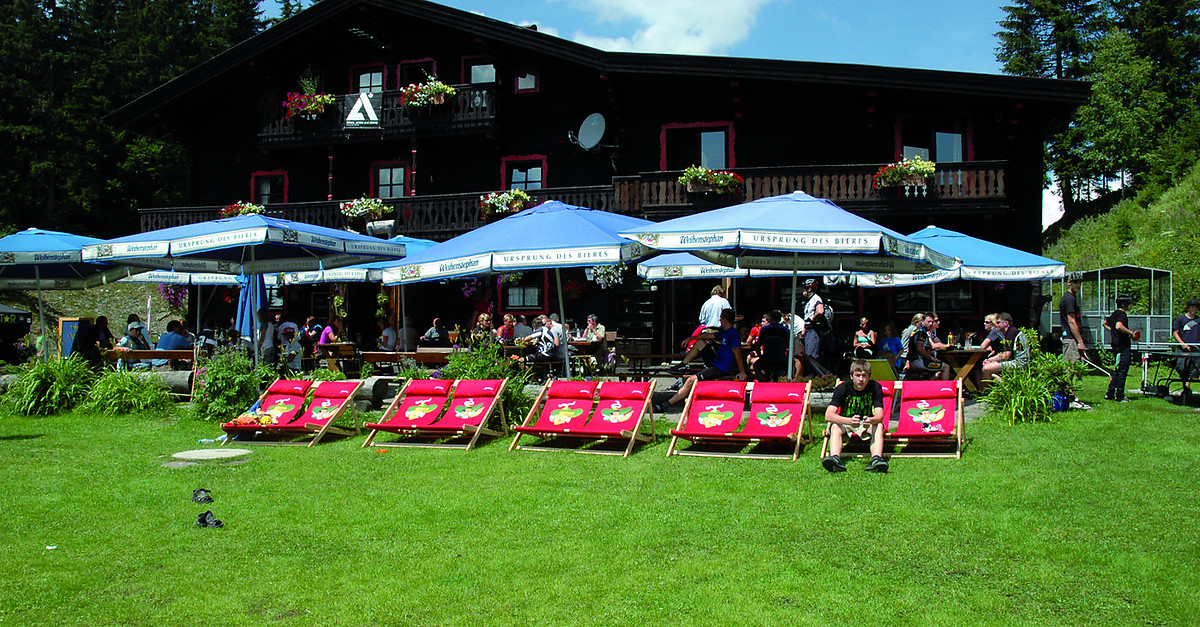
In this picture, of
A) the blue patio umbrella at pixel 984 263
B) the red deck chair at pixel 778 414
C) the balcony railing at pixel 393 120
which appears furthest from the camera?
the balcony railing at pixel 393 120

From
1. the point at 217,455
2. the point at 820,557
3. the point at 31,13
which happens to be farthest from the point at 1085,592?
the point at 31,13

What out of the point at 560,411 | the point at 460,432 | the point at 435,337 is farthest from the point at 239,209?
the point at 560,411

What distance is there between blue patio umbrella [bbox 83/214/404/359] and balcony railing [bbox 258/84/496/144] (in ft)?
32.5

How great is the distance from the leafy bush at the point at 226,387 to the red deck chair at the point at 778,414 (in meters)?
6.56

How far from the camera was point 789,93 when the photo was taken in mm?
21719

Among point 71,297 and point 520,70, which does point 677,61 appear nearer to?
point 520,70

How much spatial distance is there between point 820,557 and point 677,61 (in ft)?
56.9

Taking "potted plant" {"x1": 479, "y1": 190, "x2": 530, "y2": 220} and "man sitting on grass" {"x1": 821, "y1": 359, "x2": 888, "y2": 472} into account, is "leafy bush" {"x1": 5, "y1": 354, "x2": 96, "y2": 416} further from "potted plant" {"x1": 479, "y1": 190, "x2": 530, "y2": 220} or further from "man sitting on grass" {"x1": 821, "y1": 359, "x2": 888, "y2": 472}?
"potted plant" {"x1": 479, "y1": 190, "x2": 530, "y2": 220}

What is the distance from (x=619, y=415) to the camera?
9.53m

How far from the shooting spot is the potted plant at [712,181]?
20062mm

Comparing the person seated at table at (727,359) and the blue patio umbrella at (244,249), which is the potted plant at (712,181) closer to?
the blue patio umbrella at (244,249)

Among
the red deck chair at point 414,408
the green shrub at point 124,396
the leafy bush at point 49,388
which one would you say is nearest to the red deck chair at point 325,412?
the red deck chair at point 414,408

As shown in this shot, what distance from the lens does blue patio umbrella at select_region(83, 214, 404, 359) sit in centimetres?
1159

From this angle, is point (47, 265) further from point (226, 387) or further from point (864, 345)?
point (864, 345)
